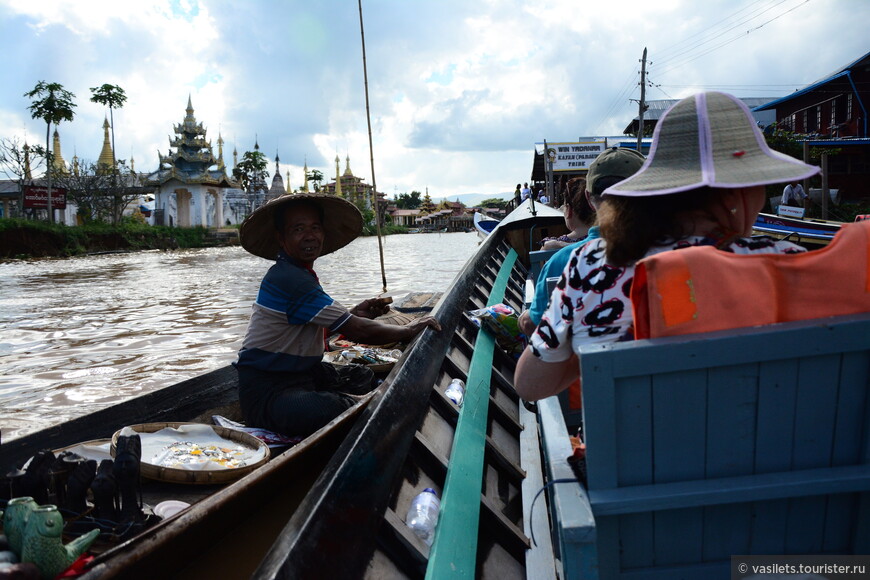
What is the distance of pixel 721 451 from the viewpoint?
1.22m

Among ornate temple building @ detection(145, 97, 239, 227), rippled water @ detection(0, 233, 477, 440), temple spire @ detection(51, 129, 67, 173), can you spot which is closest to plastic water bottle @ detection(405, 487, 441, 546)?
rippled water @ detection(0, 233, 477, 440)

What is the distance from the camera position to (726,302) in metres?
1.16

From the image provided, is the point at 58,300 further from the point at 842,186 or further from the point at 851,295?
the point at 842,186

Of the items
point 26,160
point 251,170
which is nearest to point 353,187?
point 251,170

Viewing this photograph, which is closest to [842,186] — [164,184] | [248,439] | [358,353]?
[358,353]

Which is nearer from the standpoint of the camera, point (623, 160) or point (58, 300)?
point (623, 160)

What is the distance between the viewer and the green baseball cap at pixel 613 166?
2.51m

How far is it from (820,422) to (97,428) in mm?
2941

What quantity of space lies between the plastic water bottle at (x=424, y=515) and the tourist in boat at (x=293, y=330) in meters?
1.11

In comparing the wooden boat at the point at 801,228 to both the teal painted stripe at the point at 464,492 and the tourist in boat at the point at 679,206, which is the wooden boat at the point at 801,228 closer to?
the teal painted stripe at the point at 464,492

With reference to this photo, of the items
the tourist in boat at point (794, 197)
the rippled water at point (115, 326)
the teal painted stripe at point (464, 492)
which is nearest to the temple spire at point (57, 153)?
the rippled water at point (115, 326)

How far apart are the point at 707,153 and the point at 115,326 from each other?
1006cm

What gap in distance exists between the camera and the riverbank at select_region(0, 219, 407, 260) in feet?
79.5

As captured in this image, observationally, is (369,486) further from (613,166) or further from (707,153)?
(613,166)
